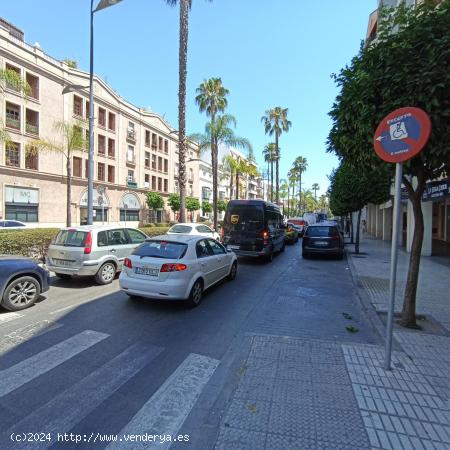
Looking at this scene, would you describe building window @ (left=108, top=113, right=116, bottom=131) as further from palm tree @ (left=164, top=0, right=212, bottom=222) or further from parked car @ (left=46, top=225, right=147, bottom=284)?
parked car @ (left=46, top=225, right=147, bottom=284)

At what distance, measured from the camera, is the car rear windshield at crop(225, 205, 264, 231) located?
11594 mm

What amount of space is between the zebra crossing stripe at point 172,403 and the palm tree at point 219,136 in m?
20.6

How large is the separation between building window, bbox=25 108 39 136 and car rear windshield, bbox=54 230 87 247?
915 inches

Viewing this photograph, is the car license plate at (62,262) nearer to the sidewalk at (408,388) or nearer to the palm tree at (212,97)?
the sidewalk at (408,388)

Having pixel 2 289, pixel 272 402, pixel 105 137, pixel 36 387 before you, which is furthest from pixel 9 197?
pixel 272 402

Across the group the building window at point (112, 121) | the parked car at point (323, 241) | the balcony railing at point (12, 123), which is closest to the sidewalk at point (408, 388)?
the parked car at point (323, 241)

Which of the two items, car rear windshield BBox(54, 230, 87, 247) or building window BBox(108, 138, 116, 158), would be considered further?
building window BBox(108, 138, 116, 158)

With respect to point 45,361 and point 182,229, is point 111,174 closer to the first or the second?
point 182,229

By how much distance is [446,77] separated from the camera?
12.3 feet

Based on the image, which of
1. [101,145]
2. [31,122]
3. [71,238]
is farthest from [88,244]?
[101,145]

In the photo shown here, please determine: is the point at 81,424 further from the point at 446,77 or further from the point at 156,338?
the point at 446,77

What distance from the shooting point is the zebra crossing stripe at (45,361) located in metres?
3.26

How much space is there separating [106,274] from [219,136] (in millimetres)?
17111

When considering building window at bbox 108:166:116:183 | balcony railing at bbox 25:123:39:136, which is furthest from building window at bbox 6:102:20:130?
building window at bbox 108:166:116:183
